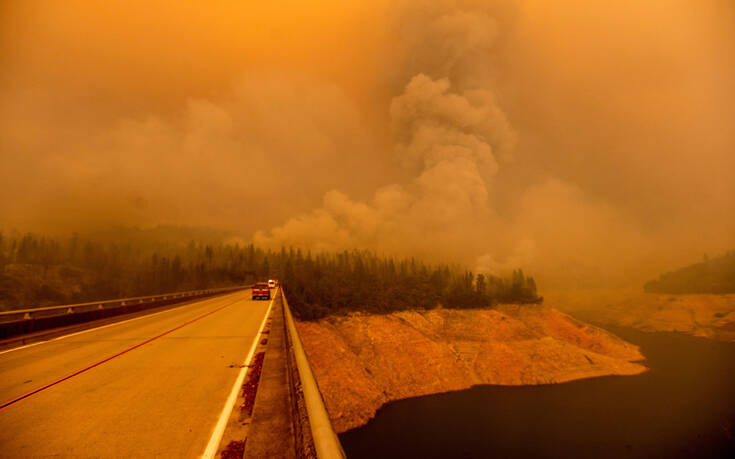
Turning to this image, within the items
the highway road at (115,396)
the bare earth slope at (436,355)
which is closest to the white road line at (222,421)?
the highway road at (115,396)

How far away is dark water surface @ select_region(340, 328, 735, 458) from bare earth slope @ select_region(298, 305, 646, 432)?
A: 372cm

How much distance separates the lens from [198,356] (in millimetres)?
10578

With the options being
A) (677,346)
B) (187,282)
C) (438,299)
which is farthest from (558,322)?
(187,282)

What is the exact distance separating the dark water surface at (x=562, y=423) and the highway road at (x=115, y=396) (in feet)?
155

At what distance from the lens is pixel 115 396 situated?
267 inches

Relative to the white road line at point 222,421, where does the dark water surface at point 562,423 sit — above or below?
below

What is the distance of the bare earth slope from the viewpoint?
54.2 m

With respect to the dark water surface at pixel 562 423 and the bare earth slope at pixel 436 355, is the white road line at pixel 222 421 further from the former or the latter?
the dark water surface at pixel 562 423

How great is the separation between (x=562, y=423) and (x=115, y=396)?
84.7m

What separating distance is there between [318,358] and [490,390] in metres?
53.0

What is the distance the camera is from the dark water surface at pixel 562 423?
55.1m

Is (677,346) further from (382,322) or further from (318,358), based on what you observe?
(318,358)

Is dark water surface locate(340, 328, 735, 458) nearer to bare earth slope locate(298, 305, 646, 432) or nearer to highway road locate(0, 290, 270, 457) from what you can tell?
bare earth slope locate(298, 305, 646, 432)

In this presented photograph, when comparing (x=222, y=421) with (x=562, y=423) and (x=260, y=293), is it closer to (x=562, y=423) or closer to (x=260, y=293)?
(x=260, y=293)
